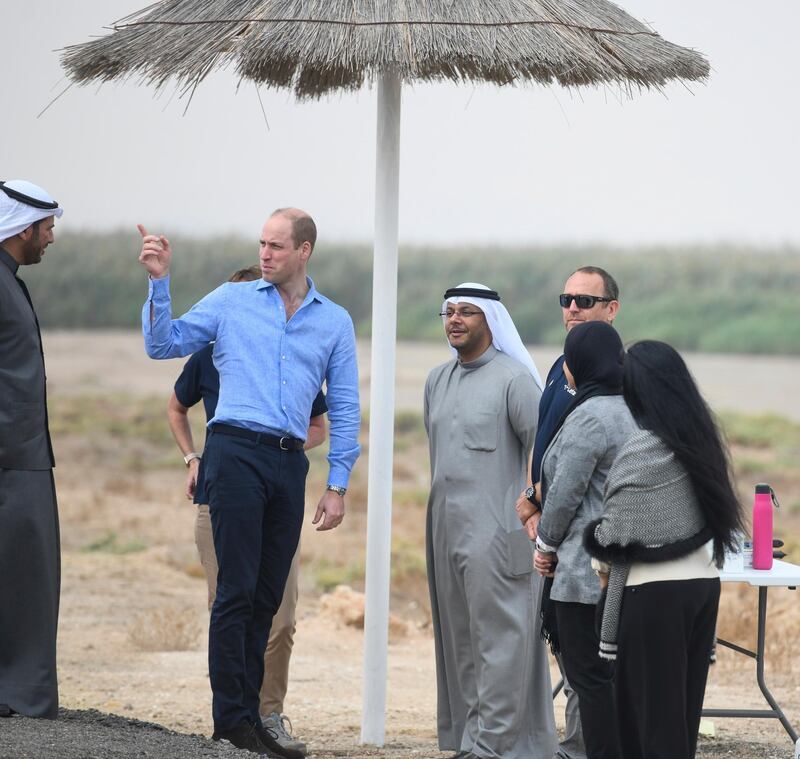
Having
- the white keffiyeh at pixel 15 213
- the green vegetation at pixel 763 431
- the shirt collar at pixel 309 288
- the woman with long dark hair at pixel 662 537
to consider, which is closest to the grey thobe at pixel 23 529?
the white keffiyeh at pixel 15 213

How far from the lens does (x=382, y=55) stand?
513cm

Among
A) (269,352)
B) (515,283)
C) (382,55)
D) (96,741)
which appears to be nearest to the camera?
(96,741)

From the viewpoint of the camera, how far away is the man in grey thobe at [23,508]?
14.8 ft

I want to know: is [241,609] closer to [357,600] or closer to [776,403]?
[357,600]

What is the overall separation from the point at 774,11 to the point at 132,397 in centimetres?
1316

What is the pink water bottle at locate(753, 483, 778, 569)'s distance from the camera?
206 inches

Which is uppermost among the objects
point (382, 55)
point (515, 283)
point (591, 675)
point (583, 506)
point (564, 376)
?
point (515, 283)

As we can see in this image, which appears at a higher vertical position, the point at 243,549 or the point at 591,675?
the point at 243,549

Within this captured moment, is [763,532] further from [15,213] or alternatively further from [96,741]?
[15,213]

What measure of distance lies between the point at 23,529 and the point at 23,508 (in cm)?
7

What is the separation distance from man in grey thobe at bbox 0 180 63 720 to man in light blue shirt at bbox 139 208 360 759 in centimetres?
44

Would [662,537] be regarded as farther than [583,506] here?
No

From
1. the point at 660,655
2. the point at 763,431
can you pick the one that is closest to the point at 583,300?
the point at 660,655

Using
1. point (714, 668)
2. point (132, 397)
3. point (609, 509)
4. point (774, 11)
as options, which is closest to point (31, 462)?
point (609, 509)
